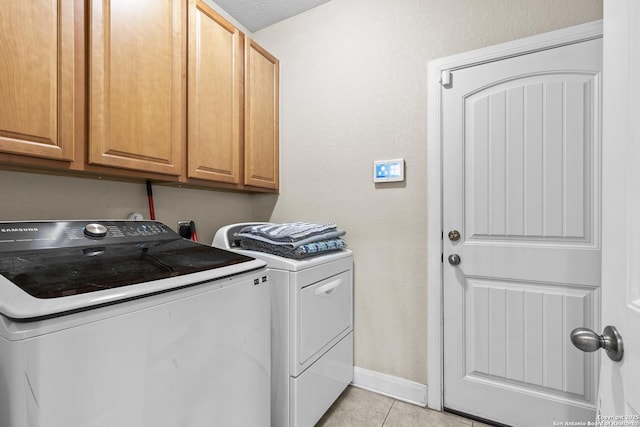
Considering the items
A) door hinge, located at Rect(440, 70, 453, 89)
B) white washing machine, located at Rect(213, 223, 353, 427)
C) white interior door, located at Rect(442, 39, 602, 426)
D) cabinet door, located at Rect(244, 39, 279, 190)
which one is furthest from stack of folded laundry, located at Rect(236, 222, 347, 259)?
door hinge, located at Rect(440, 70, 453, 89)

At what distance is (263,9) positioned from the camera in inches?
80.4

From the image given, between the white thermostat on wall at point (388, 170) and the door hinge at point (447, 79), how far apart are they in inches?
18.3

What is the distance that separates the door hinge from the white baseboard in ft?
5.59

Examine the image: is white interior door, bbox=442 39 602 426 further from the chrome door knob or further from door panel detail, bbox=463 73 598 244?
the chrome door knob

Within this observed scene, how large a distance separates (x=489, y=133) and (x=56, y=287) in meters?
1.82

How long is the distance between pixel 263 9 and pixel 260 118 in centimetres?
79

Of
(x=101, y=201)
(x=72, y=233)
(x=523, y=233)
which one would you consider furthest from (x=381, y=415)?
(x=101, y=201)

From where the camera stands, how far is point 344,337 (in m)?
1.78

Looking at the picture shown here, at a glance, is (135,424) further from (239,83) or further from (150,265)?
(239,83)

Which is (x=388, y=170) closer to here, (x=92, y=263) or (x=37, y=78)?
(x=92, y=263)

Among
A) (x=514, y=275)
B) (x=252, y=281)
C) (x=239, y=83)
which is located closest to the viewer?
(x=252, y=281)

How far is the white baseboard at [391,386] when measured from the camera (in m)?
1.71

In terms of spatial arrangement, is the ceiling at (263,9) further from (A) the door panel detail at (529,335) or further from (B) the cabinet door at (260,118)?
(A) the door panel detail at (529,335)

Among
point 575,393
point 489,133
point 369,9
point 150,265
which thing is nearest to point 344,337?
point 575,393
